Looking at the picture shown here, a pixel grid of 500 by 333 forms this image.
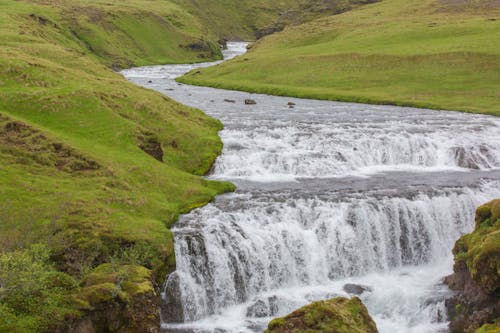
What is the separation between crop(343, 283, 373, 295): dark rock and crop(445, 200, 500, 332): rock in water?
14.4 ft

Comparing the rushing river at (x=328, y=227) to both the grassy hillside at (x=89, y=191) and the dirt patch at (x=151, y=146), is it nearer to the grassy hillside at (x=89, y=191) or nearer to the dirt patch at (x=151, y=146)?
the grassy hillside at (x=89, y=191)

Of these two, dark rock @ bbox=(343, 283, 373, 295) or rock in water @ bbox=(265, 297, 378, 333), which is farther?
dark rock @ bbox=(343, 283, 373, 295)

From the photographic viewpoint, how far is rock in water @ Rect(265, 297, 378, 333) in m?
19.4

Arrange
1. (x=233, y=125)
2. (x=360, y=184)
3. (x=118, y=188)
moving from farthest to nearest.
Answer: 1. (x=233, y=125)
2. (x=360, y=184)
3. (x=118, y=188)

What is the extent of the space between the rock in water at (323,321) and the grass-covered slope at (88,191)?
572cm

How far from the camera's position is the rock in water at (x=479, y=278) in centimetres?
2298

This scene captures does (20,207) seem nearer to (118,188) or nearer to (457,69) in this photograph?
(118,188)

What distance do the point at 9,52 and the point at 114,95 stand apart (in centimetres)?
1322

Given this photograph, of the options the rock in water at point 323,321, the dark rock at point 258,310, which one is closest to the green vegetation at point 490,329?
the rock in water at point 323,321

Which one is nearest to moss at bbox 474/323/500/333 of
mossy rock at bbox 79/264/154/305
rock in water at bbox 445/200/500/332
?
rock in water at bbox 445/200/500/332

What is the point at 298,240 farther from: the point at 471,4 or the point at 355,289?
the point at 471,4

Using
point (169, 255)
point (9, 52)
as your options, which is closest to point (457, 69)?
point (9, 52)

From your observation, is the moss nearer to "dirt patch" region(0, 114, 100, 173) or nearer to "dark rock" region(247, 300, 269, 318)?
"dark rock" region(247, 300, 269, 318)

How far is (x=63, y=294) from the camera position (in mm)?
20422
